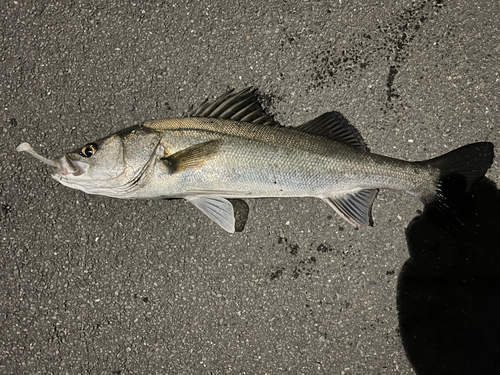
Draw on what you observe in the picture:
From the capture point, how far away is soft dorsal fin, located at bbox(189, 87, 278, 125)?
3172 mm

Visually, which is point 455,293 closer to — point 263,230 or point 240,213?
point 263,230

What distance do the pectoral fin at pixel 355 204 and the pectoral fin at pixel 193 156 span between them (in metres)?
1.21

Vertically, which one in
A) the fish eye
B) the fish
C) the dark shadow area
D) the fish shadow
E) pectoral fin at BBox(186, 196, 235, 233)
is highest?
the fish eye

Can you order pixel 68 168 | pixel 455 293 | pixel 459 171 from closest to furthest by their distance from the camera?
pixel 68 168, pixel 459 171, pixel 455 293

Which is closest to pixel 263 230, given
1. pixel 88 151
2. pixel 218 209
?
pixel 218 209

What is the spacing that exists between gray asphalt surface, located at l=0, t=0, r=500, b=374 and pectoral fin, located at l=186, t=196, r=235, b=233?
27cm

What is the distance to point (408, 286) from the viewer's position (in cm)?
337

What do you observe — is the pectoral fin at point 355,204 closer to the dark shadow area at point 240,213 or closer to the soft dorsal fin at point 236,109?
the dark shadow area at point 240,213

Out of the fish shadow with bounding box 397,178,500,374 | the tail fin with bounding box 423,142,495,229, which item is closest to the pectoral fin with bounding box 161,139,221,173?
the tail fin with bounding box 423,142,495,229

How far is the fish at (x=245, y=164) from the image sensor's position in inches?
116

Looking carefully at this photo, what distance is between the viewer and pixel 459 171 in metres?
3.13

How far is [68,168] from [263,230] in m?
1.95

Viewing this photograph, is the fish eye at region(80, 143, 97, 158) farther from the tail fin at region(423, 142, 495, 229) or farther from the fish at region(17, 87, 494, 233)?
the tail fin at region(423, 142, 495, 229)

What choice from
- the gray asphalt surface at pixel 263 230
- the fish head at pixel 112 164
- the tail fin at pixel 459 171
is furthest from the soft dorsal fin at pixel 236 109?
the tail fin at pixel 459 171
